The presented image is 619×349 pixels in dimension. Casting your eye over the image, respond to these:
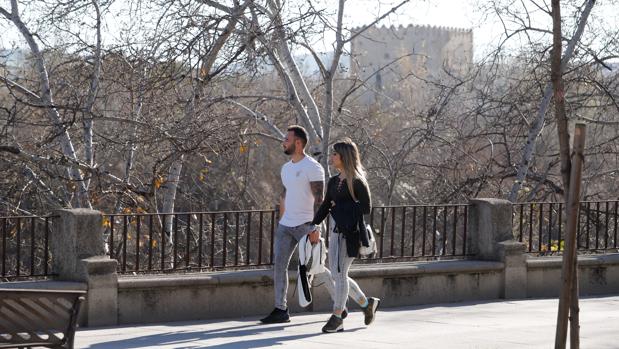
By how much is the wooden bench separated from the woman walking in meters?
3.24

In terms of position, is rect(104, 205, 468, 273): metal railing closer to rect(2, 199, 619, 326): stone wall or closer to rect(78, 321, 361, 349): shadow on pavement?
rect(2, 199, 619, 326): stone wall

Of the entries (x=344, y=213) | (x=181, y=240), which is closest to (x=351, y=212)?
(x=344, y=213)

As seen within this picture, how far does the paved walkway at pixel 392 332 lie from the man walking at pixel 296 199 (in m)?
0.66

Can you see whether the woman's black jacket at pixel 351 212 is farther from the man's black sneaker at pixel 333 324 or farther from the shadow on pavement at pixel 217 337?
the shadow on pavement at pixel 217 337

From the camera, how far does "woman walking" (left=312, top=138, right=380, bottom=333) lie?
999cm

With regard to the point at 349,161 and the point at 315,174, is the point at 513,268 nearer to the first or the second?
the point at 315,174

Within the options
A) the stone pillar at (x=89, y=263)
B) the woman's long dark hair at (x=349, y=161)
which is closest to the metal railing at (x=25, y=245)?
the stone pillar at (x=89, y=263)

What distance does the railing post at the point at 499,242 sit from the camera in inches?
517

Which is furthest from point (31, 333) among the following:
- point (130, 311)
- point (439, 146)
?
point (439, 146)

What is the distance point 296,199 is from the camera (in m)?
10.3

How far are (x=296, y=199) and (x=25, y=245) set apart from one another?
30.4 feet

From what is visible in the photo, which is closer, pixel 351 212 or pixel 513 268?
pixel 351 212

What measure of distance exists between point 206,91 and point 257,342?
33.8 feet

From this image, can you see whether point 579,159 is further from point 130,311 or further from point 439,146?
point 439,146
